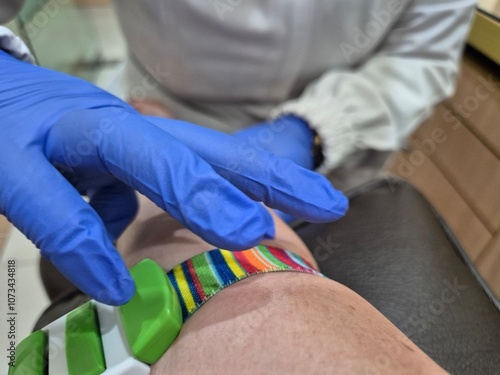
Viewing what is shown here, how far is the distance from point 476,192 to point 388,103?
0.26 metres

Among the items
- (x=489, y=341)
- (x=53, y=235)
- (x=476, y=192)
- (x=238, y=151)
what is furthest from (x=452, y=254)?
(x=53, y=235)

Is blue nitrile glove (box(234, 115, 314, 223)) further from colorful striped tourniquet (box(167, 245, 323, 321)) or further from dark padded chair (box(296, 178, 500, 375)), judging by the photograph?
colorful striped tourniquet (box(167, 245, 323, 321))

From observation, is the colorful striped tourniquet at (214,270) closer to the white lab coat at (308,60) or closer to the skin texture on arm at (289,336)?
the skin texture on arm at (289,336)

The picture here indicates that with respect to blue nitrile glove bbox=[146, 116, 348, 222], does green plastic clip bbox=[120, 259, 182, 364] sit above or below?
below

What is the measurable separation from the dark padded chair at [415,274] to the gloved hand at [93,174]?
0.15 meters

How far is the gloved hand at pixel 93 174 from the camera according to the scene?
39cm

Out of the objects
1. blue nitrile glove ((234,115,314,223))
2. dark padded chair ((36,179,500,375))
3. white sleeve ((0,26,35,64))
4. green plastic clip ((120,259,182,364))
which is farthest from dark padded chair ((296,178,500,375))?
white sleeve ((0,26,35,64))

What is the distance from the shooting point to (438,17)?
2.38ft

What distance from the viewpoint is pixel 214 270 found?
17.8 inches

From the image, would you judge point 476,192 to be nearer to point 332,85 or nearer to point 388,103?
point 388,103

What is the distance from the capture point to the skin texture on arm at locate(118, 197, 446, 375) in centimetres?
34

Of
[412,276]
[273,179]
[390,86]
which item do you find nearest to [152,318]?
[273,179]

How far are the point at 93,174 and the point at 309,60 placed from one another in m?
0.43

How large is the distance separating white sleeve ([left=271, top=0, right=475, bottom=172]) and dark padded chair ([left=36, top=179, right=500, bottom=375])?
0.38 ft
